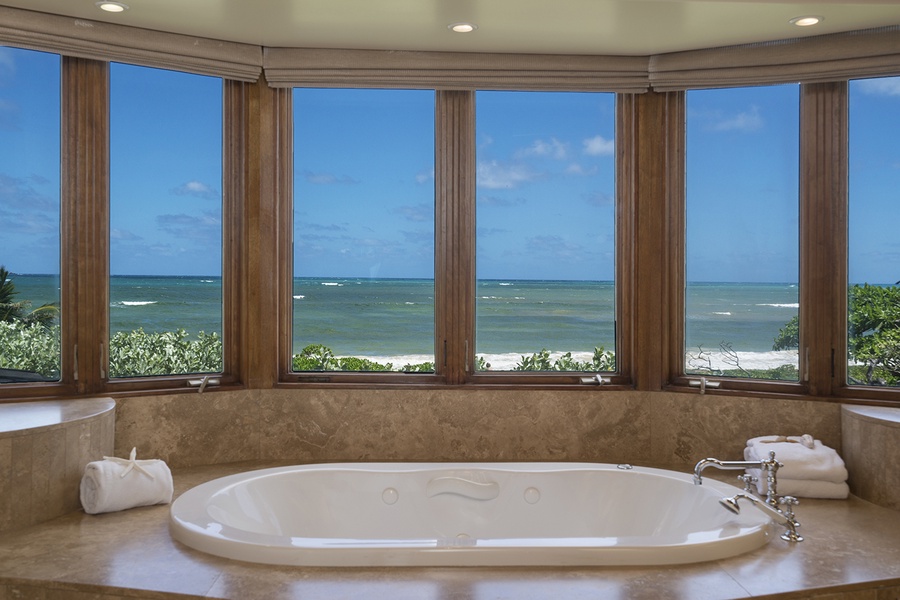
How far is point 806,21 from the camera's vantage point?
2967mm

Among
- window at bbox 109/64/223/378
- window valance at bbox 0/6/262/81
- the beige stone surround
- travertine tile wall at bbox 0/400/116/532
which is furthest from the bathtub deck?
window valance at bbox 0/6/262/81

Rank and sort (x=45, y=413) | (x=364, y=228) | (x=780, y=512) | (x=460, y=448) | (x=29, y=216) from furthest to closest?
(x=364, y=228), (x=460, y=448), (x=29, y=216), (x=45, y=413), (x=780, y=512)

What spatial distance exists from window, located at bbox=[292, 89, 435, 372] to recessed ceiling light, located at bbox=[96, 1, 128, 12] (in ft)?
3.04

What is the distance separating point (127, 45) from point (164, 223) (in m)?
0.77

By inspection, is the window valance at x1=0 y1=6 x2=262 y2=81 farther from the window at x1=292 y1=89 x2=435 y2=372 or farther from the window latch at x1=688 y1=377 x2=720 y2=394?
the window latch at x1=688 y1=377 x2=720 y2=394

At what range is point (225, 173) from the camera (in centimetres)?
352

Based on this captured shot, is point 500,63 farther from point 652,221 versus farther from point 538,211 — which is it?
point 652,221

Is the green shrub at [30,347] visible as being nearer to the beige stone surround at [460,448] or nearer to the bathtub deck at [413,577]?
the beige stone surround at [460,448]

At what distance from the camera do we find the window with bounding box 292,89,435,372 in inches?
141

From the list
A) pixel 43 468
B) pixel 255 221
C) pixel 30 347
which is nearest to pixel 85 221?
pixel 30 347

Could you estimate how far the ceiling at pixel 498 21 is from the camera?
2828 mm

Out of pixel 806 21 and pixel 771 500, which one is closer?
pixel 771 500

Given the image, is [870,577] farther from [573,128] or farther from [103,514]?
[103,514]

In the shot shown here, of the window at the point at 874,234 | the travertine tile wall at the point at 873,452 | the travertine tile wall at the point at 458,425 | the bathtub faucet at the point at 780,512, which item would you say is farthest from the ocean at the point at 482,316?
the bathtub faucet at the point at 780,512
